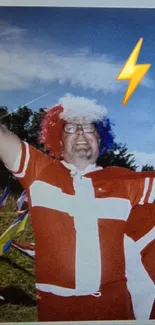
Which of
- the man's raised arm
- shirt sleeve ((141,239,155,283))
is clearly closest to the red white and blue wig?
the man's raised arm

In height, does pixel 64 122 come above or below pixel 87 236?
above

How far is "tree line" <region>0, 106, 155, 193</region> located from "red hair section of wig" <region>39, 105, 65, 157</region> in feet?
0.08

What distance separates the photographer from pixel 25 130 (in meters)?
2.00

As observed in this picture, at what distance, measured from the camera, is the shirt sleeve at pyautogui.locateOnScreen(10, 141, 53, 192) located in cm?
198

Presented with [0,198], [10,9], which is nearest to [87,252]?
[0,198]

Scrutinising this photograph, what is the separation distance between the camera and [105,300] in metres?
2.00

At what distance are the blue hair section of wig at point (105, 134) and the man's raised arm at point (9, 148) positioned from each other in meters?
0.38

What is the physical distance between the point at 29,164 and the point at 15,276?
520 millimetres

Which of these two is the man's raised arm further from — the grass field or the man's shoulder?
the man's shoulder

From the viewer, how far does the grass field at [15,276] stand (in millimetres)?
1973

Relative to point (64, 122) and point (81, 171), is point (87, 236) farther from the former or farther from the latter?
point (64, 122)

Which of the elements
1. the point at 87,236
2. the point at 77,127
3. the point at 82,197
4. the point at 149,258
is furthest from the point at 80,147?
the point at 149,258

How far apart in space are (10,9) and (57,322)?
1.47m

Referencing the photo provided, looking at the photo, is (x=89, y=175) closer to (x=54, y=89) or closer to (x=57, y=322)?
(x=54, y=89)
